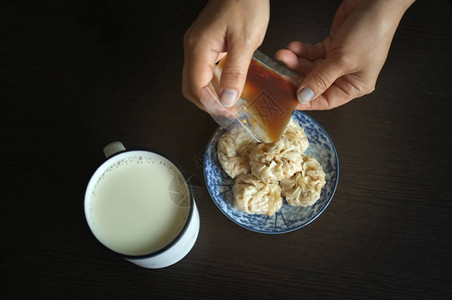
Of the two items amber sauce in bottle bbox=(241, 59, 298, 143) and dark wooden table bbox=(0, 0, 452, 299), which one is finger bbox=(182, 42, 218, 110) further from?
dark wooden table bbox=(0, 0, 452, 299)

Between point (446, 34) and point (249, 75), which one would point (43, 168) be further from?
point (446, 34)

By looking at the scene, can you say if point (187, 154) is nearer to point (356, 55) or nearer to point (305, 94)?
point (305, 94)

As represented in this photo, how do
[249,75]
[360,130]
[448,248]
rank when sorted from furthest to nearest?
1. [360,130]
2. [448,248]
3. [249,75]

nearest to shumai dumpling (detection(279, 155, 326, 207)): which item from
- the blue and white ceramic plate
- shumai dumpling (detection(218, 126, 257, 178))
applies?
the blue and white ceramic plate

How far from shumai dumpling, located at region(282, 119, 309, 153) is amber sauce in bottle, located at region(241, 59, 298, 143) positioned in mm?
78

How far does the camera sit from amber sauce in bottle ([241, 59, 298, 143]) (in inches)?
38.0

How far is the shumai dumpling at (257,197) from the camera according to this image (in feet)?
3.37

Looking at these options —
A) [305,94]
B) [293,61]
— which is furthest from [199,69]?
[293,61]

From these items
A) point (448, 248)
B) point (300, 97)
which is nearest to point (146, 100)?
point (300, 97)

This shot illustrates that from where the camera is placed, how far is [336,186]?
111 cm

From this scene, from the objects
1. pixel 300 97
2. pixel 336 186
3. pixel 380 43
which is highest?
A: pixel 380 43

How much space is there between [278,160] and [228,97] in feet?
0.97

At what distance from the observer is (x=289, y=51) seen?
1.20m

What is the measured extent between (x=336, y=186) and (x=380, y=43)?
513mm
